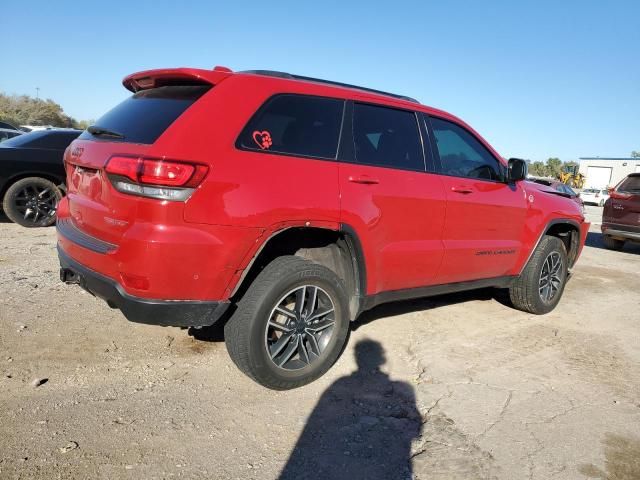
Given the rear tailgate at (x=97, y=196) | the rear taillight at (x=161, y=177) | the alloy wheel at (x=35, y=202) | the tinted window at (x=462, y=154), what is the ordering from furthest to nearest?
1. the alloy wheel at (x=35, y=202)
2. the tinted window at (x=462, y=154)
3. the rear tailgate at (x=97, y=196)
4. the rear taillight at (x=161, y=177)

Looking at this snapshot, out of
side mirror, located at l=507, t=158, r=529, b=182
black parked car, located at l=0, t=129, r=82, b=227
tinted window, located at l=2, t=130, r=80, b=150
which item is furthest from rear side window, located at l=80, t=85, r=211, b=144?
tinted window, located at l=2, t=130, r=80, b=150

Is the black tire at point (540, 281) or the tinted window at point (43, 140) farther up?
the tinted window at point (43, 140)

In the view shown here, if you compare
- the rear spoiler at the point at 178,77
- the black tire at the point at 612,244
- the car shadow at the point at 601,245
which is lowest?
the car shadow at the point at 601,245

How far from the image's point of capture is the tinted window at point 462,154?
155 inches

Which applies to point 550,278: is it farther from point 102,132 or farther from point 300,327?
point 102,132

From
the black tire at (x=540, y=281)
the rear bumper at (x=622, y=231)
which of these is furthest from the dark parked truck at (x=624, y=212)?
the black tire at (x=540, y=281)

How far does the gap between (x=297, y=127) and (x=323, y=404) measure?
1744 mm

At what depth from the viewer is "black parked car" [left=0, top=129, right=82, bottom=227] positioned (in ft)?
23.3

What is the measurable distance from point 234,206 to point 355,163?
987 mm

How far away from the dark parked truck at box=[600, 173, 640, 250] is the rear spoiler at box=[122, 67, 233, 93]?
383 inches

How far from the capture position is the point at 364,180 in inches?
125

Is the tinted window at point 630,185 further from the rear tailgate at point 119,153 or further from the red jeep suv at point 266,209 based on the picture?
the rear tailgate at point 119,153

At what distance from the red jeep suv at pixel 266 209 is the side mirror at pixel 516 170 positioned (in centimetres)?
53

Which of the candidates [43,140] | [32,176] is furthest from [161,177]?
[43,140]
